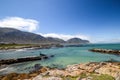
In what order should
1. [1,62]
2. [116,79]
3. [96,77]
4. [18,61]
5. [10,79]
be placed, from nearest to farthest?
[116,79] < [96,77] < [10,79] < [1,62] < [18,61]

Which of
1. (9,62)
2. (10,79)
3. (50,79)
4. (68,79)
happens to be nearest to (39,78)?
(50,79)

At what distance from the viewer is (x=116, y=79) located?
13.1 m

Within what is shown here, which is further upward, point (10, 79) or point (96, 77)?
point (96, 77)

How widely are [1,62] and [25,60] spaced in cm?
779

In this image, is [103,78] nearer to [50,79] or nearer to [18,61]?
[50,79]

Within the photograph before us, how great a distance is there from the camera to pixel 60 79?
14133mm

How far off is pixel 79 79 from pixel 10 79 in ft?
38.9

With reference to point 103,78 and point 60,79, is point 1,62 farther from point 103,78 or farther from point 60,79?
point 103,78

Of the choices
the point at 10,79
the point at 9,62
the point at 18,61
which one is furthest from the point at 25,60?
the point at 10,79

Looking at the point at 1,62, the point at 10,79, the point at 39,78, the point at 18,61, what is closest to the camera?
the point at 39,78

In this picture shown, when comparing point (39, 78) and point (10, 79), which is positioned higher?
point (39, 78)

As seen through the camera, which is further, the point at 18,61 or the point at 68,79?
the point at 18,61

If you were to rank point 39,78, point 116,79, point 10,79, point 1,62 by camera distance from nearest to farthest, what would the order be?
point 116,79 < point 39,78 < point 10,79 < point 1,62

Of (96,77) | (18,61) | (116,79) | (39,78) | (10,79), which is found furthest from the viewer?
(18,61)
